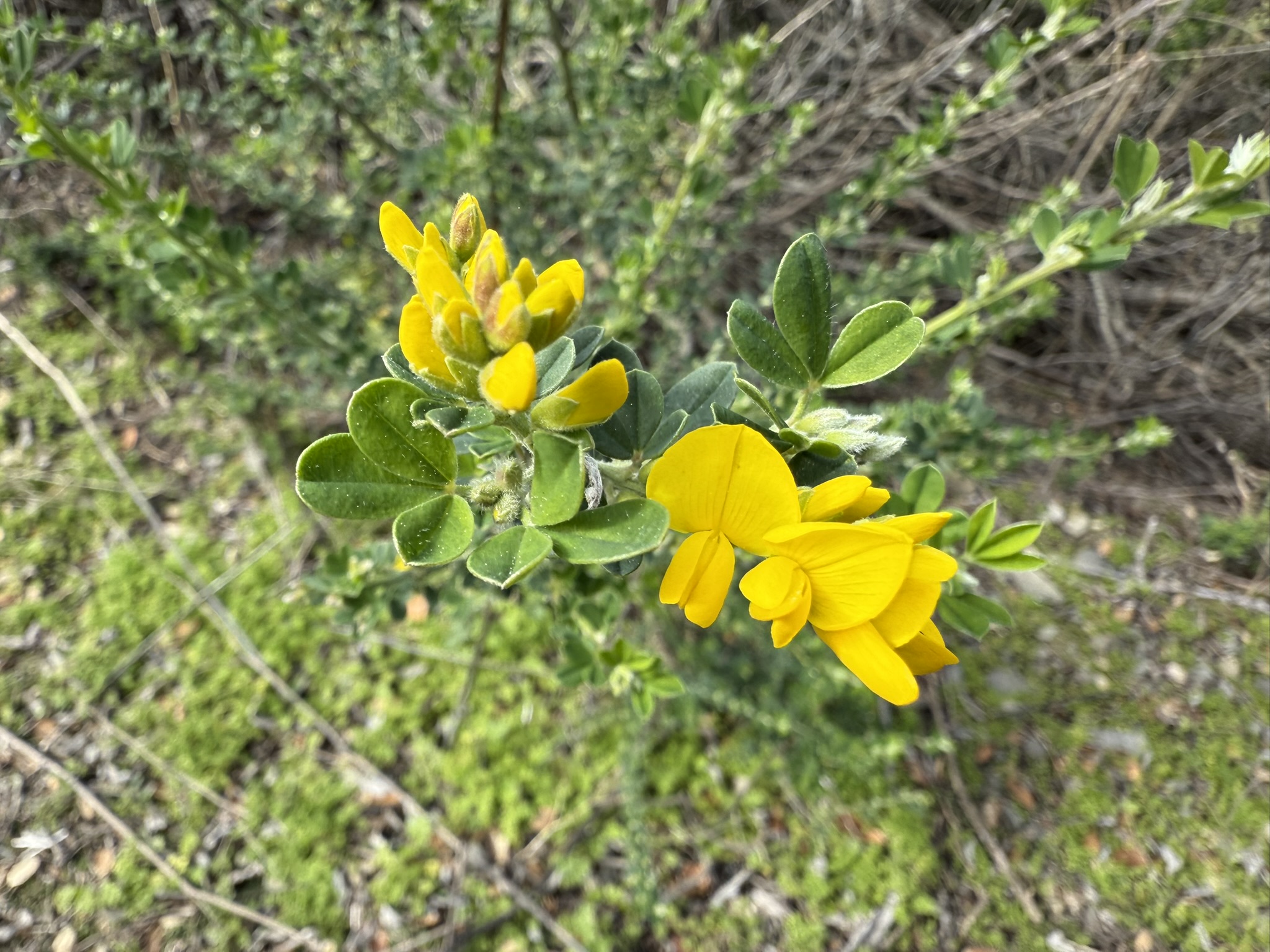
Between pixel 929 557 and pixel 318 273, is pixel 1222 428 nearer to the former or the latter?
pixel 929 557

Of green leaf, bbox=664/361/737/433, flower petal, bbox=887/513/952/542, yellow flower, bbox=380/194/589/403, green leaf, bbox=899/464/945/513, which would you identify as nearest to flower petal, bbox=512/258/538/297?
yellow flower, bbox=380/194/589/403

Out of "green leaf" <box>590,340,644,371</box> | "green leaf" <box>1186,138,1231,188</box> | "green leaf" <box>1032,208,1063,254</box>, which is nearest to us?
"green leaf" <box>590,340,644,371</box>

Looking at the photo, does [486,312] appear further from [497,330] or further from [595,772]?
[595,772]

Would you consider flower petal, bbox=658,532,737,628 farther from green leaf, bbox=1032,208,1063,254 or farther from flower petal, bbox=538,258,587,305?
green leaf, bbox=1032,208,1063,254

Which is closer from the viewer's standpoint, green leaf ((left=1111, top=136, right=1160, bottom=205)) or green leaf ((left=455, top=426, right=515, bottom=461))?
→ green leaf ((left=455, top=426, right=515, bottom=461))

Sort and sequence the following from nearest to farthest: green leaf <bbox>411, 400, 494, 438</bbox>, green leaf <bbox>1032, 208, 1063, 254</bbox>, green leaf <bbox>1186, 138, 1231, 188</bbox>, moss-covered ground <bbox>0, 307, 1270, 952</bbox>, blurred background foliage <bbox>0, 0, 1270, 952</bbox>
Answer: green leaf <bbox>411, 400, 494, 438</bbox>
green leaf <bbox>1186, 138, 1231, 188</bbox>
green leaf <bbox>1032, 208, 1063, 254</bbox>
blurred background foliage <bbox>0, 0, 1270, 952</bbox>
moss-covered ground <bbox>0, 307, 1270, 952</bbox>

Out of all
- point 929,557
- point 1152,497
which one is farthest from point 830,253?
point 929,557

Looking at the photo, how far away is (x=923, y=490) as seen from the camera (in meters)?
0.81

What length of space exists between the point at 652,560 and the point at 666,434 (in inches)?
20.0

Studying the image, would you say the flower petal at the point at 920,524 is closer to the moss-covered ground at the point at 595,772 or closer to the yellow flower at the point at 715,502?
the yellow flower at the point at 715,502

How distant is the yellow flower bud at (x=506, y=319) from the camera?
44 centimetres

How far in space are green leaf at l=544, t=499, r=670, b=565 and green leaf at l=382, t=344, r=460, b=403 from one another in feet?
0.46

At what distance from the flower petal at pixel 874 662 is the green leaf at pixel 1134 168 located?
25.8 inches

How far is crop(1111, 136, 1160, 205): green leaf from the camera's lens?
0.80 meters
